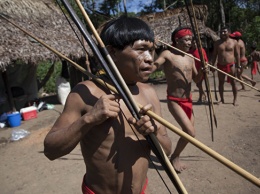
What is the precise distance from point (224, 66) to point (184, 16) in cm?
789

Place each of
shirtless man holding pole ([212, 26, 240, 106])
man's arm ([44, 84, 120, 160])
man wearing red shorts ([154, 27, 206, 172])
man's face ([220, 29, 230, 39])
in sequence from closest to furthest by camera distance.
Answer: man's arm ([44, 84, 120, 160]) → man wearing red shorts ([154, 27, 206, 172]) → man's face ([220, 29, 230, 39]) → shirtless man holding pole ([212, 26, 240, 106])

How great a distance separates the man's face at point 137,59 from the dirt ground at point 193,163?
5.82 feet

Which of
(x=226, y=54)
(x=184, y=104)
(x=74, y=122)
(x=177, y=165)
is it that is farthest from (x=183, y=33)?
(x=226, y=54)

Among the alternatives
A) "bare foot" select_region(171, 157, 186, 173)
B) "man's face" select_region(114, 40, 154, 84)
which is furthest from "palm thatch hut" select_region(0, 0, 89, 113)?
"man's face" select_region(114, 40, 154, 84)

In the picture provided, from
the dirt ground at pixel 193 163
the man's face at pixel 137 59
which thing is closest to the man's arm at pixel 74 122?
the man's face at pixel 137 59

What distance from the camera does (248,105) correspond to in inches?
258

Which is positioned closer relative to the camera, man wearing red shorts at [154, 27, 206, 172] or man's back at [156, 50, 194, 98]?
man wearing red shorts at [154, 27, 206, 172]

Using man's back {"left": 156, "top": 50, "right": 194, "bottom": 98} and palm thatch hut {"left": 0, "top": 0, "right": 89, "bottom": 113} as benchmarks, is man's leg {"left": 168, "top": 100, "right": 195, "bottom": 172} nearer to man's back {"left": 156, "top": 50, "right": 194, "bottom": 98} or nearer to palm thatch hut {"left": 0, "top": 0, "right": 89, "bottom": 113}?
man's back {"left": 156, "top": 50, "right": 194, "bottom": 98}

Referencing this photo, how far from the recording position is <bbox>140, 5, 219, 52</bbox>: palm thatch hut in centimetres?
1368

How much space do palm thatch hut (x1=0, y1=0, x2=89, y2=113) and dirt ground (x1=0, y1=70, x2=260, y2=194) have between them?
2.11m

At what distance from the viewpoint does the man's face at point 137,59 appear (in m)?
1.37

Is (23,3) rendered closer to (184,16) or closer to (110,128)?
(184,16)

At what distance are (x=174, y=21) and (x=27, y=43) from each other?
9289 millimetres

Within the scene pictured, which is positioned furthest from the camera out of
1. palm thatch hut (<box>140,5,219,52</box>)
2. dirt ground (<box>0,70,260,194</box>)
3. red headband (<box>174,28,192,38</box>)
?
Answer: palm thatch hut (<box>140,5,219,52</box>)
